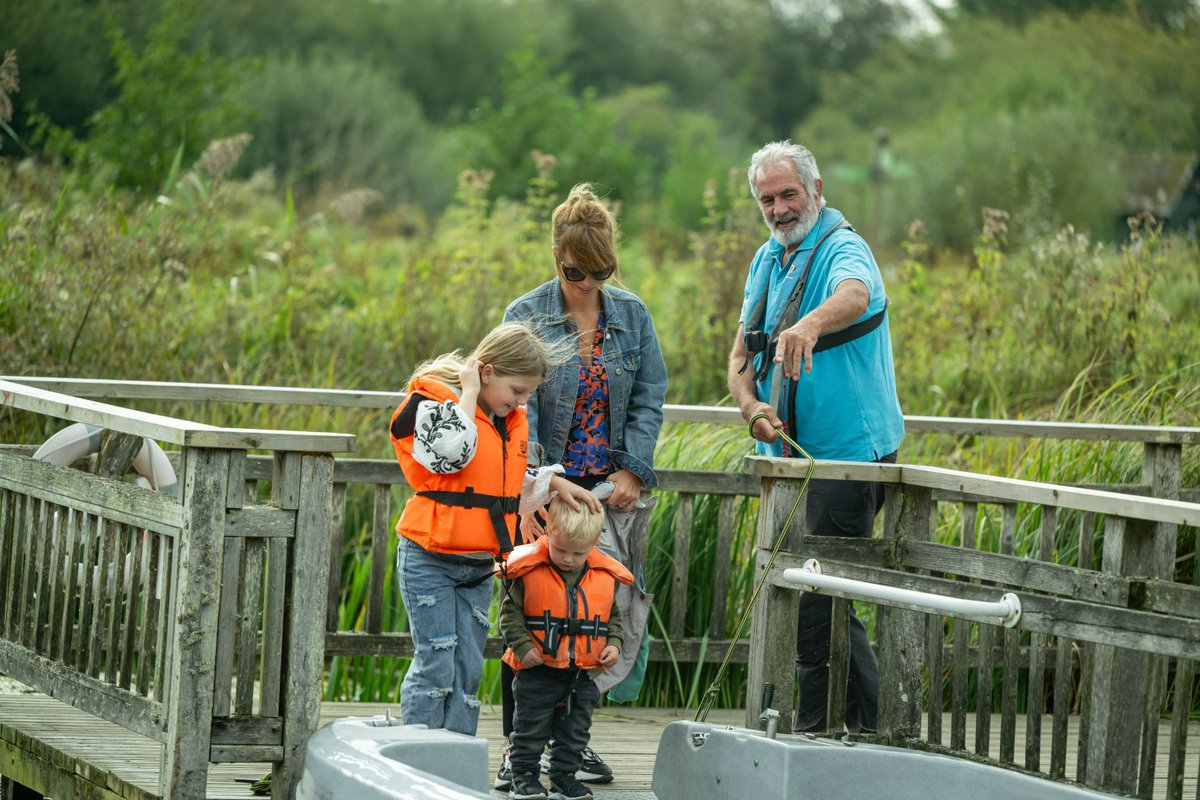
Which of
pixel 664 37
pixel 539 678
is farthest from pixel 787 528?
pixel 664 37

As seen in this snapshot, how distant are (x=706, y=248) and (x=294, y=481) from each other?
7.45 metres

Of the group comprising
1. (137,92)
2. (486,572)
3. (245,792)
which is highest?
(137,92)

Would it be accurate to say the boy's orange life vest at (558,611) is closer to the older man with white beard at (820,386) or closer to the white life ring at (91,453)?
the older man with white beard at (820,386)

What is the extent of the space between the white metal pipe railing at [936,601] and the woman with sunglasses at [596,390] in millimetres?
772

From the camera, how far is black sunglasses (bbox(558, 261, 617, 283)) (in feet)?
14.1

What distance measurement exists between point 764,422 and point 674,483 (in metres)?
1.37

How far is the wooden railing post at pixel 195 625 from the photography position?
3734mm

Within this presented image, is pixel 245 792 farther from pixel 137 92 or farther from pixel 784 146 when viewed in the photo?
pixel 137 92

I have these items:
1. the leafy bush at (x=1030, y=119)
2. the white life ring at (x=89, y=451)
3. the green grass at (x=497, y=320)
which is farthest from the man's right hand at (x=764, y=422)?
the leafy bush at (x=1030, y=119)

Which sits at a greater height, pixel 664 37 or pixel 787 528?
pixel 664 37

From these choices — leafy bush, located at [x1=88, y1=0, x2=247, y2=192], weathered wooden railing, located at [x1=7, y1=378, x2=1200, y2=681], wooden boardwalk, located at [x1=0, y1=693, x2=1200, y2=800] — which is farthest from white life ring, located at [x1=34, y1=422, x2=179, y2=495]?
leafy bush, located at [x1=88, y1=0, x2=247, y2=192]

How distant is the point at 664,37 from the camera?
69500mm

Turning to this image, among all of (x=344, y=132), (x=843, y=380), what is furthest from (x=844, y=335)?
(x=344, y=132)

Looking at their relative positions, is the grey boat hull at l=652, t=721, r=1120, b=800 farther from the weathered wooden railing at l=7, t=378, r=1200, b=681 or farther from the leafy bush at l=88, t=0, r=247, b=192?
the leafy bush at l=88, t=0, r=247, b=192
